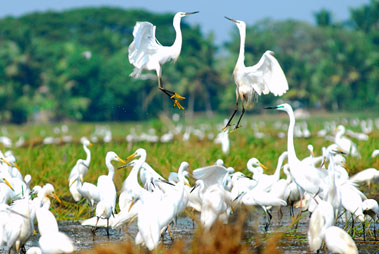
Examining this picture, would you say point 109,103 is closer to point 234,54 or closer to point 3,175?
point 234,54

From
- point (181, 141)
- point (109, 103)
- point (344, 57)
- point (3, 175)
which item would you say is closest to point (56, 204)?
point (3, 175)

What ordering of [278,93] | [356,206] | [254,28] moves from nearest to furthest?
[356,206] → [278,93] → [254,28]

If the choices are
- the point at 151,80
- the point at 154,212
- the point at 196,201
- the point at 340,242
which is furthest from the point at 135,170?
the point at 151,80

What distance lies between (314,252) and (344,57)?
144 ft

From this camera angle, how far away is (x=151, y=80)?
45344 millimetres

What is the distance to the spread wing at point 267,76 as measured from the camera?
7.41 meters

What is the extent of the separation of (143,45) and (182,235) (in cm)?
229

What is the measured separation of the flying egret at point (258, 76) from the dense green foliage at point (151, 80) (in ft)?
106

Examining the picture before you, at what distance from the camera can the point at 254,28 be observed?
6925 centimetres

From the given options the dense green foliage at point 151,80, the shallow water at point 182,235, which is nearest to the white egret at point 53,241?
the shallow water at point 182,235

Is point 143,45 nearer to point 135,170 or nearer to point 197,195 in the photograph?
point 135,170

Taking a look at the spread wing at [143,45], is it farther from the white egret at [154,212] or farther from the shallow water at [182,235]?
the shallow water at [182,235]

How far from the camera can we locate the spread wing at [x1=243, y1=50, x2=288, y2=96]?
7.41 m

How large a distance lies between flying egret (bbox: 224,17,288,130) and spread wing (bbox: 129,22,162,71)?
1.00 m
